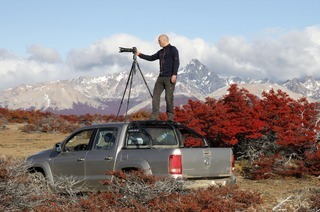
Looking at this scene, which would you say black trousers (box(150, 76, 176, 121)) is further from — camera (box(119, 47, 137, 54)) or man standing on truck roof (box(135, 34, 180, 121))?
camera (box(119, 47, 137, 54))

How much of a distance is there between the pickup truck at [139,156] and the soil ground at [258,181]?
1.06 meters

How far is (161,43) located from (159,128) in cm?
322

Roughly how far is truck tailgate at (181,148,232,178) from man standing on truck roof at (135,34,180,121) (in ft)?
10.4

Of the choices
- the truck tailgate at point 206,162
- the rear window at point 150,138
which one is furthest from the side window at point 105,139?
the truck tailgate at point 206,162

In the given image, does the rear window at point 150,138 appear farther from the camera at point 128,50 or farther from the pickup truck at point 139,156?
the camera at point 128,50

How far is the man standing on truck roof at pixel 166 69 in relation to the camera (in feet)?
42.2

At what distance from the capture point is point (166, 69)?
12.9 m

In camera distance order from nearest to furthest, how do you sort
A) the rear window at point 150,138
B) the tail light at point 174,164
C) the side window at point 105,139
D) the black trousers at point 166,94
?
the tail light at point 174,164, the rear window at point 150,138, the side window at point 105,139, the black trousers at point 166,94

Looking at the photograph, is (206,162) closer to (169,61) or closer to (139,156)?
(139,156)

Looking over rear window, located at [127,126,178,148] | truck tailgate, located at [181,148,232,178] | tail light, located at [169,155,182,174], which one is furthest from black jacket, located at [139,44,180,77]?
tail light, located at [169,155,182,174]

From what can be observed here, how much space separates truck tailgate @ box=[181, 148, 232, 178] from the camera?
9.20 m

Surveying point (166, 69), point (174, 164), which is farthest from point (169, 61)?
point (174, 164)

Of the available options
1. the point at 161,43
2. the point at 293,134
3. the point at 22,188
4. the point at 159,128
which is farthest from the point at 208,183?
the point at 293,134

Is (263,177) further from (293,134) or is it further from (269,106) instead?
(269,106)
